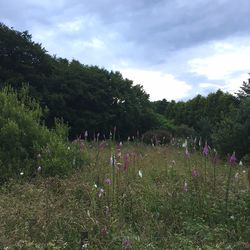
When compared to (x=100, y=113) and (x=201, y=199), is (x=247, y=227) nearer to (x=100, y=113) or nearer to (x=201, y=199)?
(x=201, y=199)

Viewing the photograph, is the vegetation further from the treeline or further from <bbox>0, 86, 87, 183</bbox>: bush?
the treeline

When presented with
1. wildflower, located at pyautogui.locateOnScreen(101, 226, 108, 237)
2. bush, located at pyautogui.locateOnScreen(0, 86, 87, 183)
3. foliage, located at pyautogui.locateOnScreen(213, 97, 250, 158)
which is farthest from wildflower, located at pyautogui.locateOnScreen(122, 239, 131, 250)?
foliage, located at pyautogui.locateOnScreen(213, 97, 250, 158)

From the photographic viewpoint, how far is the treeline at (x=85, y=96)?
35.0 metres

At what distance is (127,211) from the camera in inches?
256

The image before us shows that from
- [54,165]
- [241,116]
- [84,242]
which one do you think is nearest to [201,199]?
[84,242]

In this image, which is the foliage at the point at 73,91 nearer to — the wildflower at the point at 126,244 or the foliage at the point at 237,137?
the foliage at the point at 237,137

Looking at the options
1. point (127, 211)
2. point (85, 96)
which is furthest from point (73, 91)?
point (127, 211)

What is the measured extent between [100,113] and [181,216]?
31064 mm

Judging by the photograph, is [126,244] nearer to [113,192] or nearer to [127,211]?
[127,211]

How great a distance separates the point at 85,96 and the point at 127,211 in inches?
1235

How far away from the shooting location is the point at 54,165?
889 cm

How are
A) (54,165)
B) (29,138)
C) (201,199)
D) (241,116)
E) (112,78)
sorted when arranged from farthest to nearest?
1. (112,78)
2. (241,116)
3. (29,138)
4. (54,165)
5. (201,199)

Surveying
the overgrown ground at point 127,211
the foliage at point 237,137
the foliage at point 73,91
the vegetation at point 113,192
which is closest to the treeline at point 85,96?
the foliage at point 73,91

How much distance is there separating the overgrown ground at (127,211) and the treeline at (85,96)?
24.9 metres
